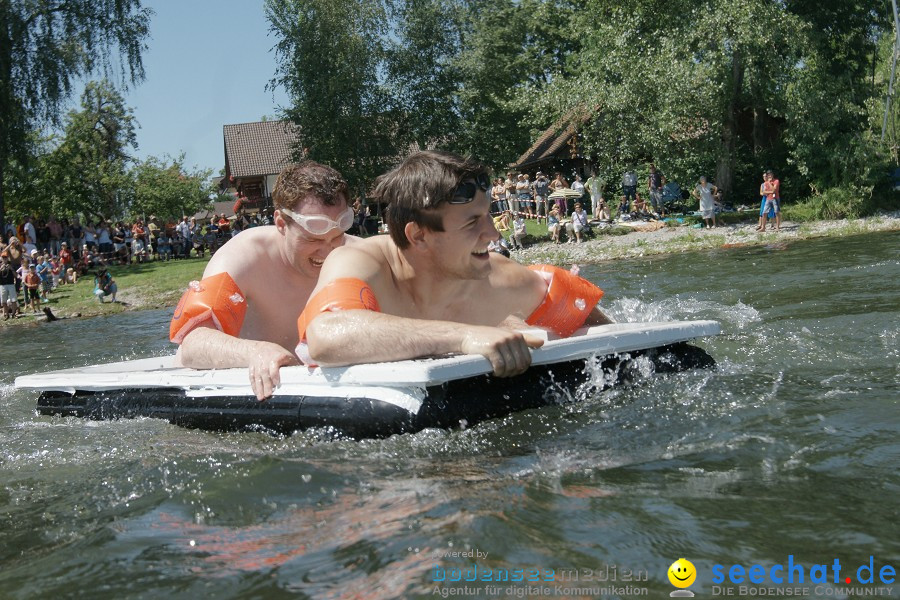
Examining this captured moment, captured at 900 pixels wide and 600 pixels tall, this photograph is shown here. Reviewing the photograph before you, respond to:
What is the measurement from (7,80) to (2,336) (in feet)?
39.2

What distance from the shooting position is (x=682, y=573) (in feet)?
8.00

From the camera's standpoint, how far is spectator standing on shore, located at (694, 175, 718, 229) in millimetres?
23219

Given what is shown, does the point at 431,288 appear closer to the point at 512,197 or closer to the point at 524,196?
the point at 512,197

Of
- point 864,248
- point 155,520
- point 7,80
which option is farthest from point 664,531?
point 7,80

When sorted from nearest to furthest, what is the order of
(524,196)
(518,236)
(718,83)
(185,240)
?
(518,236) < (718,83) < (524,196) < (185,240)

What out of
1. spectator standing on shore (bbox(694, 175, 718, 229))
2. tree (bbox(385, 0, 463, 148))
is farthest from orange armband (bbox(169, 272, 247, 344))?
tree (bbox(385, 0, 463, 148))

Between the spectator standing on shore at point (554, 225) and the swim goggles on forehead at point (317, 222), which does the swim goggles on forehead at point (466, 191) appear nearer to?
the swim goggles on forehead at point (317, 222)

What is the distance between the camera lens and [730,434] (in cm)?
364

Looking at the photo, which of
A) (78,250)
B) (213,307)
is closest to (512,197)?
(78,250)

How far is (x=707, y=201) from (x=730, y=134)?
5.04 metres

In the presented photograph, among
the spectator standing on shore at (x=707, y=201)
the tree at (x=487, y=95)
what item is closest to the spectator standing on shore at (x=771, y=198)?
the spectator standing on shore at (x=707, y=201)

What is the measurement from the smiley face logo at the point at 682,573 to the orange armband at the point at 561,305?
218 cm

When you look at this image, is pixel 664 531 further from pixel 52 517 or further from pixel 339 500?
pixel 52 517

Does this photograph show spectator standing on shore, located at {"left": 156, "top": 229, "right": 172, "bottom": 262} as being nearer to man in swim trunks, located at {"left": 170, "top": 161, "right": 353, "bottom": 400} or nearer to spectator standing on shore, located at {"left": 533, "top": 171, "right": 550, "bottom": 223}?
spectator standing on shore, located at {"left": 533, "top": 171, "right": 550, "bottom": 223}
